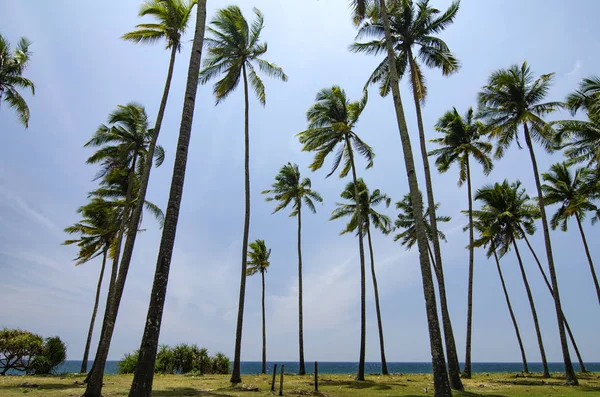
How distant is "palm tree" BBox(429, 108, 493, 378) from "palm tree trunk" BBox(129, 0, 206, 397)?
18504 millimetres

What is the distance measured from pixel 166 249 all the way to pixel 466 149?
21.1m

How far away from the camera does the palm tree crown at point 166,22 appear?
14.0 m

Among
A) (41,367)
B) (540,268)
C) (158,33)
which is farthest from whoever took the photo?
(540,268)

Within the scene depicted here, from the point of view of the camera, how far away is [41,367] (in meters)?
21.1

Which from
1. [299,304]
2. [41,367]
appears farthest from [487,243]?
[41,367]

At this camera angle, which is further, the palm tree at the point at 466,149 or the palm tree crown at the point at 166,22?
the palm tree at the point at 466,149

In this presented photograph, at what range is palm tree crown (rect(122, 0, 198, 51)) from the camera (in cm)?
1402

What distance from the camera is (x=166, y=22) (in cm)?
1458

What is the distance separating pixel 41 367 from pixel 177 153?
21.5 meters

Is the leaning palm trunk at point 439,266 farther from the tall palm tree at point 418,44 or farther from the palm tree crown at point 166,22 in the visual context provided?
the palm tree crown at point 166,22

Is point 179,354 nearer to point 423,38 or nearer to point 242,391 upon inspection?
point 242,391

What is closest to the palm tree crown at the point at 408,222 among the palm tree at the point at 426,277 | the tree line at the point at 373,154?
the tree line at the point at 373,154

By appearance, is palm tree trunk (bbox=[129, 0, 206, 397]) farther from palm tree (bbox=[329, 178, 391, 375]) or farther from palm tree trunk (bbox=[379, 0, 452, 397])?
palm tree (bbox=[329, 178, 391, 375])

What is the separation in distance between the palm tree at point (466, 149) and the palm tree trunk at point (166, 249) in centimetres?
1850
